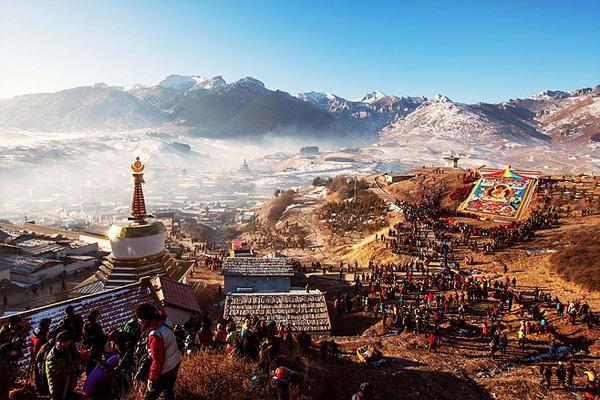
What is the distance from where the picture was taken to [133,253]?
547 inches

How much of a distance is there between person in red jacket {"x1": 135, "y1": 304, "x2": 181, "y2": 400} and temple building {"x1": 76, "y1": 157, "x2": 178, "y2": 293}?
9486mm

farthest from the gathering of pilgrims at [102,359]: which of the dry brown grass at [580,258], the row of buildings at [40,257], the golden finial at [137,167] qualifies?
the row of buildings at [40,257]

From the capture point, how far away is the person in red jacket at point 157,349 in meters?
4.66

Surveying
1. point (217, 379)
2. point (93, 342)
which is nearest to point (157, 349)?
point (93, 342)

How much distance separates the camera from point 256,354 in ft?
28.8

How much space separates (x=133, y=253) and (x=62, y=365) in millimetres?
8924

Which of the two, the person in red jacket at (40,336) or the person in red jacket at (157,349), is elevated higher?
the person in red jacket at (157,349)

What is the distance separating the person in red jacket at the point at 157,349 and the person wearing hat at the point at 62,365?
1212 millimetres

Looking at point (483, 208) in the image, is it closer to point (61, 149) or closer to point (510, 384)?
point (510, 384)

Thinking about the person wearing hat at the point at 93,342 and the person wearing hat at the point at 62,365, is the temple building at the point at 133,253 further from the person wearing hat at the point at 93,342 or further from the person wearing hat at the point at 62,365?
the person wearing hat at the point at 62,365

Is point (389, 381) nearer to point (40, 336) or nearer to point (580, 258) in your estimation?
point (40, 336)

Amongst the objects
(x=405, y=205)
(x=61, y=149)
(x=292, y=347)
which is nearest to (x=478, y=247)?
(x=405, y=205)

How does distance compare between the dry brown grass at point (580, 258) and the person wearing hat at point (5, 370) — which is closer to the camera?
the person wearing hat at point (5, 370)

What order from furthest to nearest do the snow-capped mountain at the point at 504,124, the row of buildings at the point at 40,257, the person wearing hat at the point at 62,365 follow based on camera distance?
the snow-capped mountain at the point at 504,124 → the row of buildings at the point at 40,257 → the person wearing hat at the point at 62,365
